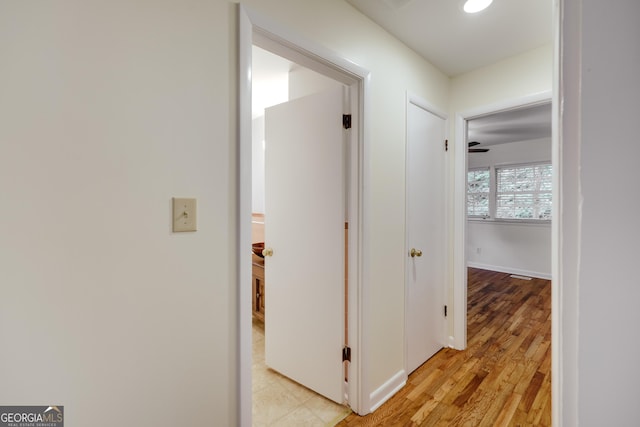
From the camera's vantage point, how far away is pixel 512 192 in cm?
527

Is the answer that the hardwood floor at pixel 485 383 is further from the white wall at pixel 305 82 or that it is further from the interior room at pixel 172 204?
the white wall at pixel 305 82

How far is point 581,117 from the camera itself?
26 centimetres

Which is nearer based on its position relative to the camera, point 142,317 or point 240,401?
point 142,317

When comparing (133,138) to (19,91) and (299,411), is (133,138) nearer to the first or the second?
(19,91)

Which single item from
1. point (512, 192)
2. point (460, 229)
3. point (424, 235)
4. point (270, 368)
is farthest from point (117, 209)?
point (512, 192)

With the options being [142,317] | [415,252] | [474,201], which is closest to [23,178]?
[142,317]

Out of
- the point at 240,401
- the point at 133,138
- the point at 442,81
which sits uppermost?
the point at 442,81

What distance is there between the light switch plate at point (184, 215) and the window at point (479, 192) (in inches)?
231

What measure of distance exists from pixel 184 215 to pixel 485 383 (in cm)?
226

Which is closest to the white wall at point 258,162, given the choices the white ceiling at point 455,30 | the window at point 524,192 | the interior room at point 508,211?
the white ceiling at point 455,30

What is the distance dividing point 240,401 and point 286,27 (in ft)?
5.22

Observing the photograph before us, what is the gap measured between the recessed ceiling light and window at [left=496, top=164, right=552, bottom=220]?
14.0ft

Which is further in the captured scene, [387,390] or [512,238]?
[512,238]

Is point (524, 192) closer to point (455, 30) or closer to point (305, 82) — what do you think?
point (455, 30)
